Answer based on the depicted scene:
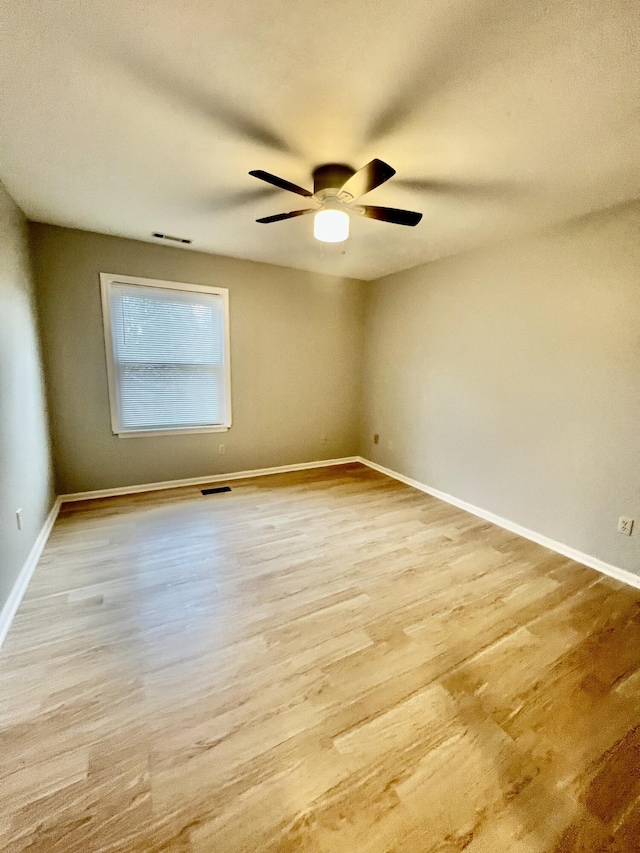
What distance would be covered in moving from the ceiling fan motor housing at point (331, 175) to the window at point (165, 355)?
2107 mm

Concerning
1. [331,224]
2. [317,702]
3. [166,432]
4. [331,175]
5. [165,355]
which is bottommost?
[317,702]

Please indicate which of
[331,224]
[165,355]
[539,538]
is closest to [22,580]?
[165,355]

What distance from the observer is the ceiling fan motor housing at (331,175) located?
1989 millimetres

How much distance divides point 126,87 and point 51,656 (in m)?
2.59

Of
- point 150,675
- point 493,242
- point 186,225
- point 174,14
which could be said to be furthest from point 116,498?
point 493,242

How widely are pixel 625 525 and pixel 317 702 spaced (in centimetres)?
236

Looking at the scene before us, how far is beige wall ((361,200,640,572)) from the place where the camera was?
7.87 feet

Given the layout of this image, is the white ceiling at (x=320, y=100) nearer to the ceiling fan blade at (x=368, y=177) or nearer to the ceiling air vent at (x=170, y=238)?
the ceiling fan blade at (x=368, y=177)

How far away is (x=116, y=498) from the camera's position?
3570mm

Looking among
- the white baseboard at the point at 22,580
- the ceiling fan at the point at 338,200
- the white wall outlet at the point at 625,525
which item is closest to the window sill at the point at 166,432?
the white baseboard at the point at 22,580

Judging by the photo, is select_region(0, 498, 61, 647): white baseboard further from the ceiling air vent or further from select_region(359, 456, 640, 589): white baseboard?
select_region(359, 456, 640, 589): white baseboard

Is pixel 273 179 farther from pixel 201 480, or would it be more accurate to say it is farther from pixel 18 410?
pixel 201 480

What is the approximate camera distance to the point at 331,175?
79.0 inches

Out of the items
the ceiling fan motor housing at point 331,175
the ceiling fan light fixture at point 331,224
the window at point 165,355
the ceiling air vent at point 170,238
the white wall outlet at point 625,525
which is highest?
the ceiling air vent at point 170,238
